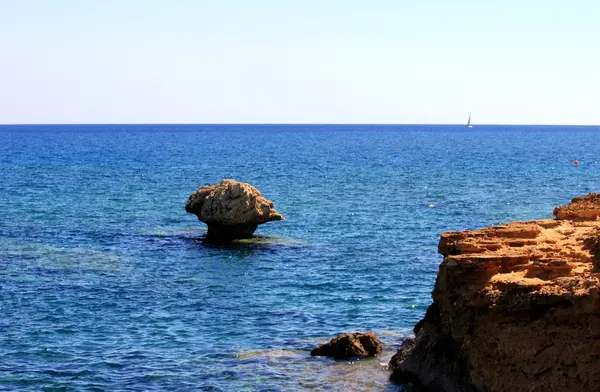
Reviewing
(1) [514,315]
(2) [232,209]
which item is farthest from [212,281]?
(1) [514,315]

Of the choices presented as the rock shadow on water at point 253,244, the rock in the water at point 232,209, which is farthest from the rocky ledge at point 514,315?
the rock in the water at point 232,209

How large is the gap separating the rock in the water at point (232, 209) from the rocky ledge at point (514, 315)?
25.1 m

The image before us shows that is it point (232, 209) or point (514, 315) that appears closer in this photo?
point (514, 315)

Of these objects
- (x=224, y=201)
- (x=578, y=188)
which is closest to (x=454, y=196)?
(x=578, y=188)

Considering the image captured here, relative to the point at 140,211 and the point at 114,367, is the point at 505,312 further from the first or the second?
the point at 140,211

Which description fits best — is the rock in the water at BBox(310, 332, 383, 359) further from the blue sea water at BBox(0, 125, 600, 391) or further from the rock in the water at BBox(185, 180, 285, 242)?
the rock in the water at BBox(185, 180, 285, 242)

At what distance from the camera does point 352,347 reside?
28281 mm

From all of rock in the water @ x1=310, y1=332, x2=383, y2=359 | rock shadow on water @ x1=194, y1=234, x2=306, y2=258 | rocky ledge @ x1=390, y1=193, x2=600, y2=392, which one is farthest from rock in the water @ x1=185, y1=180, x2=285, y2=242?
rocky ledge @ x1=390, y1=193, x2=600, y2=392

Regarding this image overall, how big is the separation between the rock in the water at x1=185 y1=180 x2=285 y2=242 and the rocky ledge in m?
25.1

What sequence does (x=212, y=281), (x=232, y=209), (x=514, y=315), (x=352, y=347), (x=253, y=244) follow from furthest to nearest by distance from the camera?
(x=253, y=244)
(x=232, y=209)
(x=212, y=281)
(x=352, y=347)
(x=514, y=315)

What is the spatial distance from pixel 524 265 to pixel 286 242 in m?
31.7

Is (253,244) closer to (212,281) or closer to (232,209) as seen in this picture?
(232,209)

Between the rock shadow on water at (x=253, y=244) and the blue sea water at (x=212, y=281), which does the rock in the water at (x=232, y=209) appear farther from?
the blue sea water at (x=212, y=281)

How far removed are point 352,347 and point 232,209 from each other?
22.5 meters
